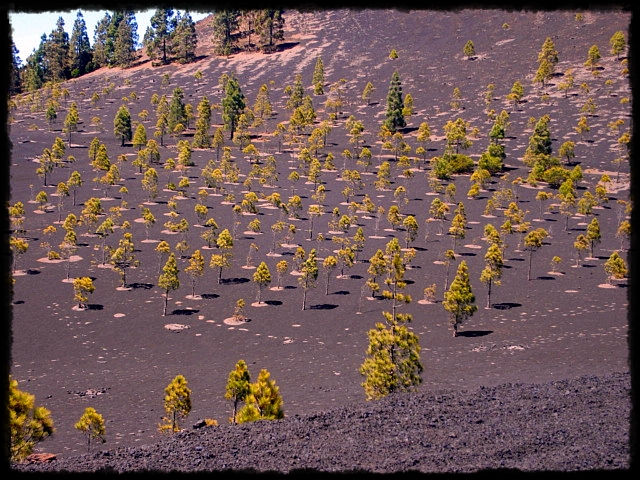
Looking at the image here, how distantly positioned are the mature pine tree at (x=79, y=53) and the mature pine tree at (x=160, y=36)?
16630 mm

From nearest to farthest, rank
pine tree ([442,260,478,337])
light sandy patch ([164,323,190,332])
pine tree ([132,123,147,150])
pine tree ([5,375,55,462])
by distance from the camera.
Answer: pine tree ([5,375,55,462]) < pine tree ([442,260,478,337]) < light sandy patch ([164,323,190,332]) < pine tree ([132,123,147,150])

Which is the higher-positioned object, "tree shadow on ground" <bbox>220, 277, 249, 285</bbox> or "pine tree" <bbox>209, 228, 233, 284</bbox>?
"pine tree" <bbox>209, 228, 233, 284</bbox>

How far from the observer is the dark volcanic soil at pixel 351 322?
646 inches

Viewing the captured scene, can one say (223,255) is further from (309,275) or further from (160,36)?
(160,36)

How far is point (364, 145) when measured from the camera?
11319 cm

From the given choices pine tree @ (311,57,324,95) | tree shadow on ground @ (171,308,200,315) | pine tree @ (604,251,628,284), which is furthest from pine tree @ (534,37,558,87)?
tree shadow on ground @ (171,308,200,315)

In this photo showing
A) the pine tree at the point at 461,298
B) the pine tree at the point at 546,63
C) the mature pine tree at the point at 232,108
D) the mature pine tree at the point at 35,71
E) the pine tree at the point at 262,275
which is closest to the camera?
the pine tree at the point at 461,298

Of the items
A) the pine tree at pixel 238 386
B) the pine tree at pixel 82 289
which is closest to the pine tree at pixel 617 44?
the pine tree at pixel 82 289

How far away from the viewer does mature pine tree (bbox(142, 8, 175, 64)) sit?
166375mm

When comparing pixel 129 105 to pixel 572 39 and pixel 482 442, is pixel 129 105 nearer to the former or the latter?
pixel 572 39

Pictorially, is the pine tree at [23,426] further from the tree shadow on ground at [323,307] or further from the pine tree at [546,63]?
the pine tree at [546,63]

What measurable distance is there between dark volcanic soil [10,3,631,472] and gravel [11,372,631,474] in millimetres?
87

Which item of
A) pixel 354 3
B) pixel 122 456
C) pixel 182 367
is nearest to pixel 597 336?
pixel 182 367

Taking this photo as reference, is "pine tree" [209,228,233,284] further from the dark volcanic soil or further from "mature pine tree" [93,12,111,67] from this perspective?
"mature pine tree" [93,12,111,67]
